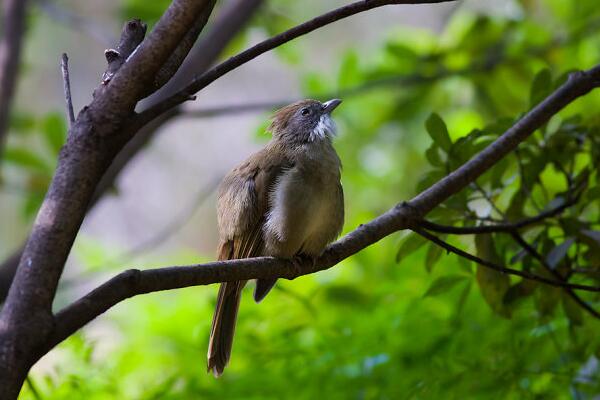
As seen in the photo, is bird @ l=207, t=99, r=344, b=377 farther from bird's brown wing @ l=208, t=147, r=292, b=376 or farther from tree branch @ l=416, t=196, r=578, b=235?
tree branch @ l=416, t=196, r=578, b=235

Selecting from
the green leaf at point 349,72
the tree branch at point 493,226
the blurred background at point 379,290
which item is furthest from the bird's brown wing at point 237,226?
the green leaf at point 349,72

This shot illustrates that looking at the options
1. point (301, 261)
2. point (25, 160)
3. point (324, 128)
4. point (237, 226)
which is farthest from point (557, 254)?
point (25, 160)

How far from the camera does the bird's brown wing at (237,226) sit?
304 cm

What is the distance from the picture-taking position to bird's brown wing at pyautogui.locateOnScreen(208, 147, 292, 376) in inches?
120

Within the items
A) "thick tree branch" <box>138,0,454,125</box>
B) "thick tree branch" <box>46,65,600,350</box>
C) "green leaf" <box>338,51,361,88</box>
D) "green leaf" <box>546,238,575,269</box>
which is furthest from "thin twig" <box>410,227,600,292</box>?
"green leaf" <box>338,51,361,88</box>

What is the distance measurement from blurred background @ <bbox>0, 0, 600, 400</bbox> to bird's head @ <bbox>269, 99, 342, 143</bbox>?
0.47 metres

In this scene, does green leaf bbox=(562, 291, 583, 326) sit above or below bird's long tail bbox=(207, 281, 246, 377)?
below

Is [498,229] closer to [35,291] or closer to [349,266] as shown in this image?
[35,291]

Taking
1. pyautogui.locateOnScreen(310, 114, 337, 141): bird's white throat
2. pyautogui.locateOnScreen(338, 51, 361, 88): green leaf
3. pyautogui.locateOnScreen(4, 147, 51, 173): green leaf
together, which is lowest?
pyautogui.locateOnScreen(310, 114, 337, 141): bird's white throat

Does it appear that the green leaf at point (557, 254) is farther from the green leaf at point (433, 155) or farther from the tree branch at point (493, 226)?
the green leaf at point (433, 155)

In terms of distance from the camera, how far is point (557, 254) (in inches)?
108

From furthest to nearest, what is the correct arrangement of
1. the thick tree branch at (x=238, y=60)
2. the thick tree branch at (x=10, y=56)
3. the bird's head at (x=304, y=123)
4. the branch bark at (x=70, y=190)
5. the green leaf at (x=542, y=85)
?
the thick tree branch at (x=10, y=56), the bird's head at (x=304, y=123), the green leaf at (x=542, y=85), the thick tree branch at (x=238, y=60), the branch bark at (x=70, y=190)

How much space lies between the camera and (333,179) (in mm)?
3234

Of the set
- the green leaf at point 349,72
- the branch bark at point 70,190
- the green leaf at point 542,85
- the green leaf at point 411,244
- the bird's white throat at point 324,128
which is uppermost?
the green leaf at point 349,72
